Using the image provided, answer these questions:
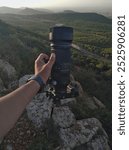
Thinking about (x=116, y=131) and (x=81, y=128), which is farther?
(x=81, y=128)

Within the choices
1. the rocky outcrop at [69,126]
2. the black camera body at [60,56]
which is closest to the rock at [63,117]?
the rocky outcrop at [69,126]

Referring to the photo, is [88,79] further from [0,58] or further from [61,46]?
[61,46]

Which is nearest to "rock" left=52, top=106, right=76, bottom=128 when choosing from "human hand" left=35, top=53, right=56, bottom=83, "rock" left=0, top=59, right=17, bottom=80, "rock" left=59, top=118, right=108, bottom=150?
"rock" left=59, top=118, right=108, bottom=150

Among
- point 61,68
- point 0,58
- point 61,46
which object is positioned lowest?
point 0,58

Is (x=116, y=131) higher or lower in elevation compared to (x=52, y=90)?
lower

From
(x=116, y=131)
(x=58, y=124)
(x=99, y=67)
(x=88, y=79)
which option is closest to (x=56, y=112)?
(x=58, y=124)

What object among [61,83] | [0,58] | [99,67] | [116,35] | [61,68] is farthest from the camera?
[99,67]

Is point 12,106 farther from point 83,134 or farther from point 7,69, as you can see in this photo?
Result: point 7,69
